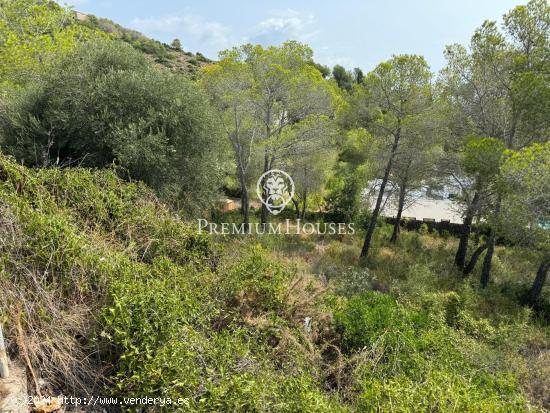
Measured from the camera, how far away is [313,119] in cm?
1219

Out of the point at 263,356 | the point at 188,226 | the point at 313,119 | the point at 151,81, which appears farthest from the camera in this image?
the point at 313,119

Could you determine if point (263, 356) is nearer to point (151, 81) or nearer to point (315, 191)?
point (151, 81)

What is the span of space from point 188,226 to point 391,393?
14.6 feet

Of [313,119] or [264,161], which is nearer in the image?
[313,119]

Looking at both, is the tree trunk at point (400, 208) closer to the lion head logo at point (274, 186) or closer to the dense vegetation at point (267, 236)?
the dense vegetation at point (267, 236)

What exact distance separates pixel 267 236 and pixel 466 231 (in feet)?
Result: 22.5

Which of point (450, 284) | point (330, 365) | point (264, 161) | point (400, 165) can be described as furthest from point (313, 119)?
point (330, 365)

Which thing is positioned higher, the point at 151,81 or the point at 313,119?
the point at 313,119

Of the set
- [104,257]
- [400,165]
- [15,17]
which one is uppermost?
[15,17]

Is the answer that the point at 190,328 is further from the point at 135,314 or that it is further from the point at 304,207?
the point at 304,207

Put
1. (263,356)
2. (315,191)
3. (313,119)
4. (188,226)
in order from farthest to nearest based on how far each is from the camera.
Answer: (315,191) < (313,119) < (188,226) < (263,356)

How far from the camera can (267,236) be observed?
37.1 ft

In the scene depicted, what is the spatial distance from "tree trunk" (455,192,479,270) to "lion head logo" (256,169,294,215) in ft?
20.1

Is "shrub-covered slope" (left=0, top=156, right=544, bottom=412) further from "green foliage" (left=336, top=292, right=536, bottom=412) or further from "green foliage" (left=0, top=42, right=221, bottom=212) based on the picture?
"green foliage" (left=0, top=42, right=221, bottom=212)
